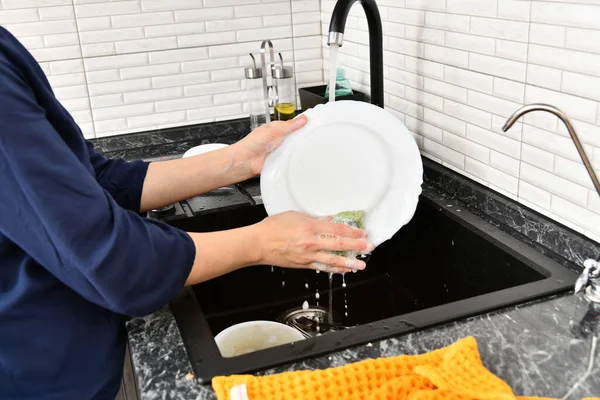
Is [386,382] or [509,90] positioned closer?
[386,382]

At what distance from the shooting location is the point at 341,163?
137 centimetres

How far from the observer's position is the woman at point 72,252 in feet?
2.75

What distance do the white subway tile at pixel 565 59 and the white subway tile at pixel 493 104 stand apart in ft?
0.34

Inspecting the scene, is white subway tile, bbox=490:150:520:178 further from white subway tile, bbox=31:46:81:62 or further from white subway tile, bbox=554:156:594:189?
white subway tile, bbox=31:46:81:62

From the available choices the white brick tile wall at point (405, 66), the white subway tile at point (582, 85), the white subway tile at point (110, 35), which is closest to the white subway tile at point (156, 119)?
the white brick tile wall at point (405, 66)

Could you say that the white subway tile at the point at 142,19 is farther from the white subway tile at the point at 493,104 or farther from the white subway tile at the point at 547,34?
the white subway tile at the point at 547,34

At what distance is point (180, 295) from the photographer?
3.79ft

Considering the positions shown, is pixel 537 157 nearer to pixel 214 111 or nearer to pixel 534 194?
pixel 534 194

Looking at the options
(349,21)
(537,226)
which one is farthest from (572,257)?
(349,21)

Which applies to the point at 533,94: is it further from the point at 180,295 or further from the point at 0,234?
the point at 0,234

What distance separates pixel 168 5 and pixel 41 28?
38cm

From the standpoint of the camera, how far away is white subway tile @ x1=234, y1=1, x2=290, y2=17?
2068 mm

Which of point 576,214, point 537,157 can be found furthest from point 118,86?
point 576,214

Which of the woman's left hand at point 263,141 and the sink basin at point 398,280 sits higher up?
the woman's left hand at point 263,141
